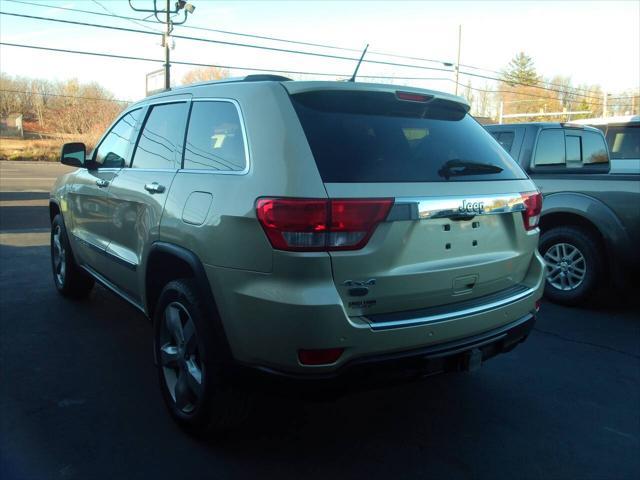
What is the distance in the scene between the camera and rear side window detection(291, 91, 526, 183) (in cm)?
246

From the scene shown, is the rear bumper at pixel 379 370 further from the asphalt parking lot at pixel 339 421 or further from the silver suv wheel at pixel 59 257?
the silver suv wheel at pixel 59 257

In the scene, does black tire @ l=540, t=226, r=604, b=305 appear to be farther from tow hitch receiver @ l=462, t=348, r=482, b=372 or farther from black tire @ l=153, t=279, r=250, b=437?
black tire @ l=153, t=279, r=250, b=437

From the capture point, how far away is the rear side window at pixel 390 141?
246cm

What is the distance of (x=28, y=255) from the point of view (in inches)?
289

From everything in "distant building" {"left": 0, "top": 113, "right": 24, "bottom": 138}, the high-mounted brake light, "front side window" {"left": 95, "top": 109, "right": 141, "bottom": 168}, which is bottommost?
the high-mounted brake light

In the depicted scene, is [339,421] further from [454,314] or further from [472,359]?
[454,314]

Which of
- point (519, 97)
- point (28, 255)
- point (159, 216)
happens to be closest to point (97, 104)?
point (519, 97)

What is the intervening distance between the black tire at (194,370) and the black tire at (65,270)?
234 cm

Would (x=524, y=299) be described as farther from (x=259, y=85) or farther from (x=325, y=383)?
(x=259, y=85)

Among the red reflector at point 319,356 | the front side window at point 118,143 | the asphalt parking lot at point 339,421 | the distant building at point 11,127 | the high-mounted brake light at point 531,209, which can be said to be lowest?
the asphalt parking lot at point 339,421

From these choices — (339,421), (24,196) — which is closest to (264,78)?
(339,421)

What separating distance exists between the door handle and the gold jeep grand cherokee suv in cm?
1

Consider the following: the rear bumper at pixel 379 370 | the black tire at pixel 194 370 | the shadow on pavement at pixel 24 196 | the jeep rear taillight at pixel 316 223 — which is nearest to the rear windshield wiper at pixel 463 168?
the jeep rear taillight at pixel 316 223

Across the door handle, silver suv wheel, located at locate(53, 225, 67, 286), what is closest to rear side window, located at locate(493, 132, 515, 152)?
the door handle
